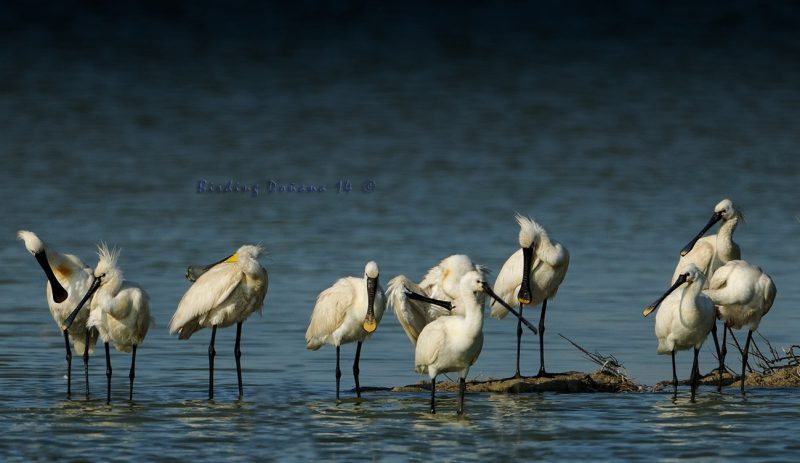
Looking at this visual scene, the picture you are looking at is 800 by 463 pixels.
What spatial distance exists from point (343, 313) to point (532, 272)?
2.03m

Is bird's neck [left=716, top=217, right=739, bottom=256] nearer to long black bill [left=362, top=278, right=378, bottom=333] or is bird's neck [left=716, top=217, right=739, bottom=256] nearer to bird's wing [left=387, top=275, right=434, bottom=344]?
bird's wing [left=387, top=275, right=434, bottom=344]

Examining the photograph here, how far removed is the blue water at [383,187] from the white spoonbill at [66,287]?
43cm

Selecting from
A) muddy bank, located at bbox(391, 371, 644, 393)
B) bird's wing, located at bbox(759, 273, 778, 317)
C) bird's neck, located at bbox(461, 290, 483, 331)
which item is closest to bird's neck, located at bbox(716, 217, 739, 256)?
bird's wing, located at bbox(759, 273, 778, 317)

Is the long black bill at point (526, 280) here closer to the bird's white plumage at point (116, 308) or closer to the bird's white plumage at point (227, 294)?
the bird's white plumage at point (227, 294)

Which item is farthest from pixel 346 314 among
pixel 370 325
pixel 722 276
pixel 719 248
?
pixel 719 248

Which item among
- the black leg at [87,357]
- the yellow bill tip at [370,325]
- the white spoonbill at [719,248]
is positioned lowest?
the black leg at [87,357]

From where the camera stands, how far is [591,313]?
18.7 meters

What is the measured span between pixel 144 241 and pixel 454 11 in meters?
41.3

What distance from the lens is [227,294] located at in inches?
583

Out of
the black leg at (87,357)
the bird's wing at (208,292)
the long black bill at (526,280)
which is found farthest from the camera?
the long black bill at (526,280)

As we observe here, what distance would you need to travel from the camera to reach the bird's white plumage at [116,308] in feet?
46.5

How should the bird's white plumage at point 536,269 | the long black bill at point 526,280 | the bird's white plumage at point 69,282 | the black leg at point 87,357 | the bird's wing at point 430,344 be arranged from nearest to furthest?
1. the bird's wing at point 430,344
2. the black leg at point 87,357
3. the bird's white plumage at point 69,282
4. the long black bill at point 526,280
5. the bird's white plumage at point 536,269

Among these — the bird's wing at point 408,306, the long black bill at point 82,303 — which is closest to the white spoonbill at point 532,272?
the bird's wing at point 408,306

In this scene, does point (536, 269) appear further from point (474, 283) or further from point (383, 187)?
point (383, 187)
